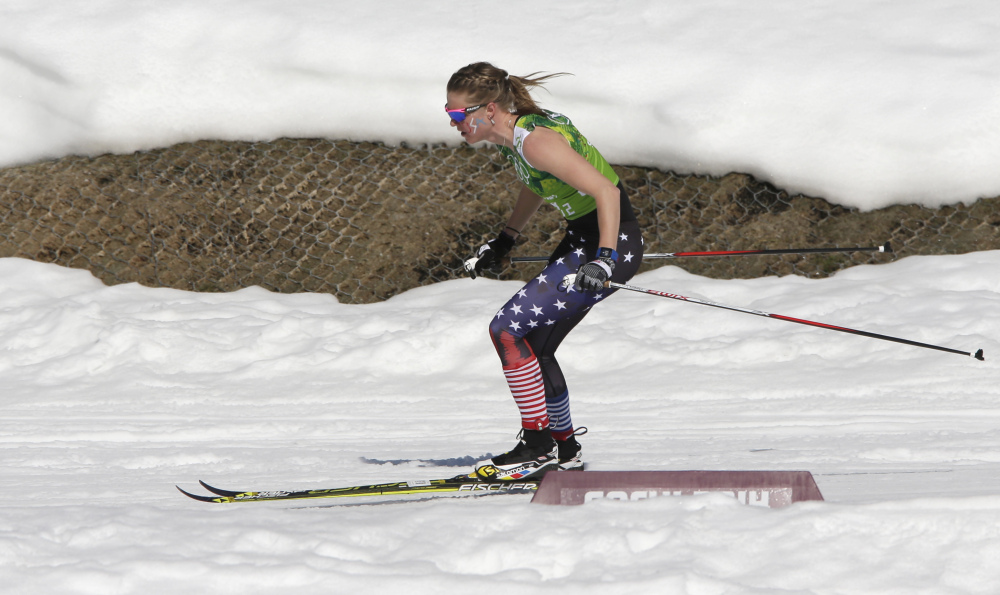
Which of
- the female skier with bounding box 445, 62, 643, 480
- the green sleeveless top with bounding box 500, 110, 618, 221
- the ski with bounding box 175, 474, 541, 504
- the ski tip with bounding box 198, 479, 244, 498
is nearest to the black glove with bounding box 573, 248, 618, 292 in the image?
the female skier with bounding box 445, 62, 643, 480

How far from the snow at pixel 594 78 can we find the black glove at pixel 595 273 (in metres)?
4.59

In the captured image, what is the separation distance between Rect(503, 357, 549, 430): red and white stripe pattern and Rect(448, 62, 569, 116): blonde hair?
899mm

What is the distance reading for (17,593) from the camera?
76.7 inches

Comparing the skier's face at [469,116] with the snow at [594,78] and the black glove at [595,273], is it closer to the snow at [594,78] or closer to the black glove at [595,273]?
the black glove at [595,273]

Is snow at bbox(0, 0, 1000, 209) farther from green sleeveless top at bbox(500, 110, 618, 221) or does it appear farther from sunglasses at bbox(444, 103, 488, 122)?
sunglasses at bbox(444, 103, 488, 122)

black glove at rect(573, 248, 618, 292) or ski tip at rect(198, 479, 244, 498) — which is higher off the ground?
black glove at rect(573, 248, 618, 292)

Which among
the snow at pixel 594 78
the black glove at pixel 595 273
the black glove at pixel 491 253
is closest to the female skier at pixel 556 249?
the black glove at pixel 595 273

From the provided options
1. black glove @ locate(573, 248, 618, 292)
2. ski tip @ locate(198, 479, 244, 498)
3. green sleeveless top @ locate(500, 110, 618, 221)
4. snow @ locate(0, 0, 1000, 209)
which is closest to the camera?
black glove @ locate(573, 248, 618, 292)

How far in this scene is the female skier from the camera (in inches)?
110

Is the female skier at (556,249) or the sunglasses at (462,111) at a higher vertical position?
the sunglasses at (462,111)

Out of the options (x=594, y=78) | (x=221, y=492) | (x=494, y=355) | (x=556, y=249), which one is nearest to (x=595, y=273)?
(x=556, y=249)

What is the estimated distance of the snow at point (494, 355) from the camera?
2.13m

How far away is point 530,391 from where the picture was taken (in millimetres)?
3107

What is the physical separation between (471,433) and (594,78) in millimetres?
4214
